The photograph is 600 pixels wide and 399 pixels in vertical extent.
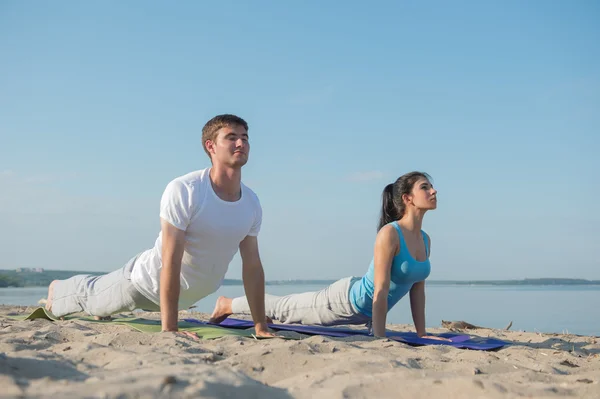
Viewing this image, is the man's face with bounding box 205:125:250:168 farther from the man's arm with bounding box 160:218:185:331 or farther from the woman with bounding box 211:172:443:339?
the woman with bounding box 211:172:443:339

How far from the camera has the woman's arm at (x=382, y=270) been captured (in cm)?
435

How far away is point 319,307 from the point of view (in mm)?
5258

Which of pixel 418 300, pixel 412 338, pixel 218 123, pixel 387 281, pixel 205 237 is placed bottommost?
pixel 412 338

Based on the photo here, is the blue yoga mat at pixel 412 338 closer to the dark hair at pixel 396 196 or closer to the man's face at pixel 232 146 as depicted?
the dark hair at pixel 396 196

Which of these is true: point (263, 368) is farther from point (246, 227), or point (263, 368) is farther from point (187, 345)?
point (246, 227)

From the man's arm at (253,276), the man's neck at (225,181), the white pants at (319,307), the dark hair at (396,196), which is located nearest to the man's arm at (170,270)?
the man's neck at (225,181)

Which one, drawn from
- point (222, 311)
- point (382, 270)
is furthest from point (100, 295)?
point (382, 270)

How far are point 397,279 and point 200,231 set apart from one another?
1747 millimetres

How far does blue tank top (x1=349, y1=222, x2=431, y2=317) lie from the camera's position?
4.60m

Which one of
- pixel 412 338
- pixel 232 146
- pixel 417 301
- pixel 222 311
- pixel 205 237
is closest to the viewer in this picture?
pixel 232 146

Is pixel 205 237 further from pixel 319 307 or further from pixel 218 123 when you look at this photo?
pixel 319 307

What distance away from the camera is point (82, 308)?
5.05 metres

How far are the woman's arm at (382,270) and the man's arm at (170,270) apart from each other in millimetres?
1565

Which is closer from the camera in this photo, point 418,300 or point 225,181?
point 225,181
